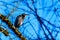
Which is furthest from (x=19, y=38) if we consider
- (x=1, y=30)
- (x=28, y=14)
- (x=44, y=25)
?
(x=28, y=14)

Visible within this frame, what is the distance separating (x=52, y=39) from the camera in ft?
7.26

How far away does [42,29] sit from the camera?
2186 mm

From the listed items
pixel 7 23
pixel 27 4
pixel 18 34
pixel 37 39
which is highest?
pixel 27 4

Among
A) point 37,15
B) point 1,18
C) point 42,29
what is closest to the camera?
point 1,18

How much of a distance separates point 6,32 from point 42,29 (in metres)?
0.50

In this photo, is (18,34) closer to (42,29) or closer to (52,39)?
(42,29)

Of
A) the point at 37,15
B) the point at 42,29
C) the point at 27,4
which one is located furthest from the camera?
the point at 27,4

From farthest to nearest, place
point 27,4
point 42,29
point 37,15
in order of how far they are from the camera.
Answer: point 27,4 → point 37,15 → point 42,29

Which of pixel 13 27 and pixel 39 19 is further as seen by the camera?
pixel 39 19

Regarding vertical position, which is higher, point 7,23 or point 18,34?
point 7,23

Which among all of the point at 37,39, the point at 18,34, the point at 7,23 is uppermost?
the point at 7,23

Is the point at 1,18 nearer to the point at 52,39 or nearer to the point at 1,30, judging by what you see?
the point at 1,30

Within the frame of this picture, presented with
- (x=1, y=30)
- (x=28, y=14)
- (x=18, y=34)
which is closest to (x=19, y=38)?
(x=18, y=34)

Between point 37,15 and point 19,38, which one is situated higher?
point 37,15
